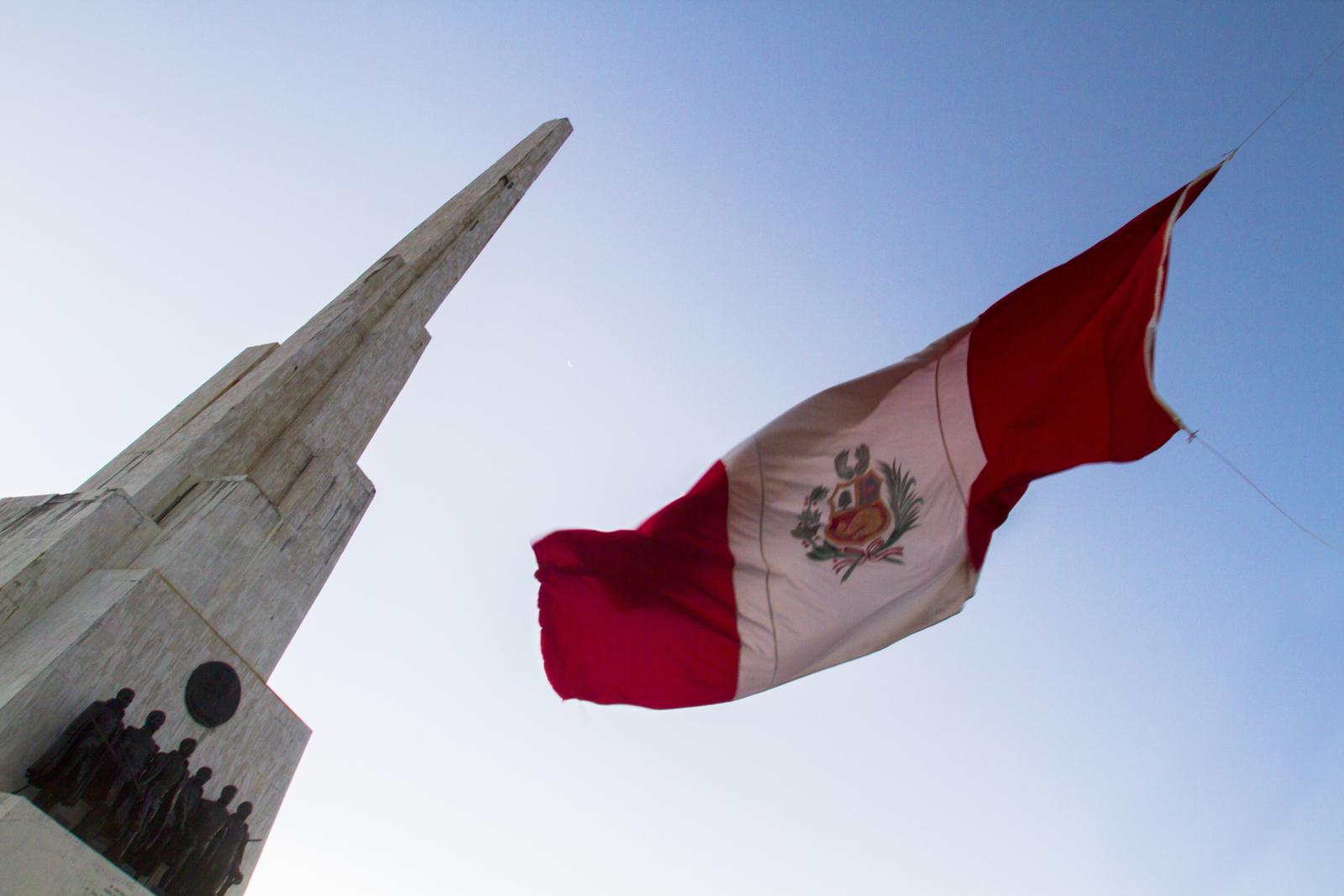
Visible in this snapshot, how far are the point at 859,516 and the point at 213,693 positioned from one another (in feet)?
17.3

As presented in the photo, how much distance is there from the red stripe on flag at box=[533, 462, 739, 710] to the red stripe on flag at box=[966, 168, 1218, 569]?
2054mm

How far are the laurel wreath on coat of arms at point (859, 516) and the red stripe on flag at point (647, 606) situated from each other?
74 cm

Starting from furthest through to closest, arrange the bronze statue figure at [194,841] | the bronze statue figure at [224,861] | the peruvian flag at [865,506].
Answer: the bronze statue figure at [224,861]
the bronze statue figure at [194,841]
the peruvian flag at [865,506]

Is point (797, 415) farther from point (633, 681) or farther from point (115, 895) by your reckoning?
point (115, 895)

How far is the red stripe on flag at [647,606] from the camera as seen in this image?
6.34m

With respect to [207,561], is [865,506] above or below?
below

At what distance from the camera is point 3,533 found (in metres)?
6.54

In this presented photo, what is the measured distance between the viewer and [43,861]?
4.46m

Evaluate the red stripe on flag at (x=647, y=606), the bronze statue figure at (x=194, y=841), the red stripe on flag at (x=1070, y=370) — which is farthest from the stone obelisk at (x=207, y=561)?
the red stripe on flag at (x=1070, y=370)

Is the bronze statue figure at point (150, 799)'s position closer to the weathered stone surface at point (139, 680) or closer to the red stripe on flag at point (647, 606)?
the weathered stone surface at point (139, 680)

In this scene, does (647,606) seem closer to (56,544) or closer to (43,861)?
(43,861)

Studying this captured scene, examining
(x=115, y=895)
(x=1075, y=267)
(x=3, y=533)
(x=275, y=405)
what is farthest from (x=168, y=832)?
(x=1075, y=267)

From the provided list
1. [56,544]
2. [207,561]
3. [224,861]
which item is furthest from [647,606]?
[56,544]

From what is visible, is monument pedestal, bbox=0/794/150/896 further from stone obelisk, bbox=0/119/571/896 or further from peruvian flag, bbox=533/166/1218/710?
peruvian flag, bbox=533/166/1218/710
